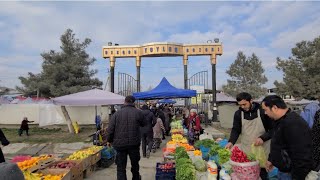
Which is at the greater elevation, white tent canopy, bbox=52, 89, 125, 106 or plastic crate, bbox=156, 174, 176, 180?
white tent canopy, bbox=52, 89, 125, 106

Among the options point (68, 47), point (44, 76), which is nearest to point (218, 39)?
point (68, 47)

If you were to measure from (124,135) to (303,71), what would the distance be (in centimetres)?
2806

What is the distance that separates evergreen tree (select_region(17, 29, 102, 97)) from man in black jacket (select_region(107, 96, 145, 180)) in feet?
72.3

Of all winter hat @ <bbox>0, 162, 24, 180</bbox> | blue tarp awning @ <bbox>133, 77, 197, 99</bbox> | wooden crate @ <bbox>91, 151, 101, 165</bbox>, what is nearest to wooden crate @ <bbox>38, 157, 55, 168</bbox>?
wooden crate @ <bbox>91, 151, 101, 165</bbox>

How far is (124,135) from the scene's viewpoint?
21.3 ft

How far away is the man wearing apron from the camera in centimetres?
482

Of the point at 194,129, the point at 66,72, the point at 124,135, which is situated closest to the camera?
the point at 124,135

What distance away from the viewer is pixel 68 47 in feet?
100.0

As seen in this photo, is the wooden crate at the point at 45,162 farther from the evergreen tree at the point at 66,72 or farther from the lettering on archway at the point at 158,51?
the evergreen tree at the point at 66,72

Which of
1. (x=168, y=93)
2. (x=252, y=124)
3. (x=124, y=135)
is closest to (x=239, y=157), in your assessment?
(x=252, y=124)

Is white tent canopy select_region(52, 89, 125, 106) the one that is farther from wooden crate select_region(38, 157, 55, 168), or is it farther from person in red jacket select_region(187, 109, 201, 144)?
wooden crate select_region(38, 157, 55, 168)

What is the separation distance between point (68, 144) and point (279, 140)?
12881 mm

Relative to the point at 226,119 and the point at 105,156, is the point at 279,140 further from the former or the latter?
the point at 226,119

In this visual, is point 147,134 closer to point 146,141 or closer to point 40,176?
point 146,141
